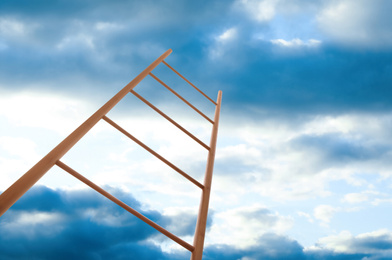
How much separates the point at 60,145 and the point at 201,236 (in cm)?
89

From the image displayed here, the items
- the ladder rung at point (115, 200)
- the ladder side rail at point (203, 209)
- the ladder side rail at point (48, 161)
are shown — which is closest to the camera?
the ladder side rail at point (48, 161)

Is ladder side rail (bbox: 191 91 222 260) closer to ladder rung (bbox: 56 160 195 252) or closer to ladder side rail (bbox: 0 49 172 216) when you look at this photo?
ladder rung (bbox: 56 160 195 252)

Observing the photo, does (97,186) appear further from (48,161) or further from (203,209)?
(203,209)

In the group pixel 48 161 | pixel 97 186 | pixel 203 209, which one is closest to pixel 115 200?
pixel 97 186

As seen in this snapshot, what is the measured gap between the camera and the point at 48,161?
5.31 feet

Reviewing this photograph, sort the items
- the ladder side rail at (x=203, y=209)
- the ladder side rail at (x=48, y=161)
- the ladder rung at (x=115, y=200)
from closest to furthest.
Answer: the ladder side rail at (x=48, y=161), the ladder rung at (x=115, y=200), the ladder side rail at (x=203, y=209)

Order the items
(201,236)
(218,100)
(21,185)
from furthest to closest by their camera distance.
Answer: (218,100) → (201,236) → (21,185)

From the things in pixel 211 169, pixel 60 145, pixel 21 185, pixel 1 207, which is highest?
pixel 211 169

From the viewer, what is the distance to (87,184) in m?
1.66

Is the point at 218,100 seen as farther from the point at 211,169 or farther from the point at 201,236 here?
the point at 201,236

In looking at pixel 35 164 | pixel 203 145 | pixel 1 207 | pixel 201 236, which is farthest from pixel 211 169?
pixel 1 207

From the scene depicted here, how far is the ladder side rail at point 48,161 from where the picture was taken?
1.35 metres

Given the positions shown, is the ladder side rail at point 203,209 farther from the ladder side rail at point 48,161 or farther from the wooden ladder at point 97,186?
the ladder side rail at point 48,161

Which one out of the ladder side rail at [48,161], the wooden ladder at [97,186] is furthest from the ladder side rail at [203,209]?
the ladder side rail at [48,161]
